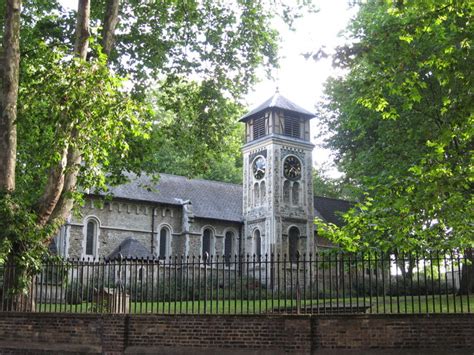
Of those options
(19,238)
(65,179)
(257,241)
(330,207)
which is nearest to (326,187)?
(330,207)

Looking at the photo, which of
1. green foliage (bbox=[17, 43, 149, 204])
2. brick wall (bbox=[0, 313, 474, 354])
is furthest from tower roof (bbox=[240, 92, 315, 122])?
brick wall (bbox=[0, 313, 474, 354])

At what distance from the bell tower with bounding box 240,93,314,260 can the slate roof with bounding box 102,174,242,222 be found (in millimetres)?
1617

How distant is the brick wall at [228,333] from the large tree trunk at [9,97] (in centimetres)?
324

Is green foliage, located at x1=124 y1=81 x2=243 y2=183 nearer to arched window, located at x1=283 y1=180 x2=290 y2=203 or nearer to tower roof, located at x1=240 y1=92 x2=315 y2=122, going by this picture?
arched window, located at x1=283 y1=180 x2=290 y2=203

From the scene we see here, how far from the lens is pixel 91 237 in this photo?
34000 millimetres

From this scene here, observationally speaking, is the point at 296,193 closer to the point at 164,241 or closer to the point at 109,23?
the point at 164,241

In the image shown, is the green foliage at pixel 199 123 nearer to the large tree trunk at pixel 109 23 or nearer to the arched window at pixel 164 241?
the large tree trunk at pixel 109 23

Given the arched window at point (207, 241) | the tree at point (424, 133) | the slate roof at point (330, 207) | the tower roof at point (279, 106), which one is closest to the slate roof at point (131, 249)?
the arched window at point (207, 241)

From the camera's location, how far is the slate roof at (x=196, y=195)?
118 feet

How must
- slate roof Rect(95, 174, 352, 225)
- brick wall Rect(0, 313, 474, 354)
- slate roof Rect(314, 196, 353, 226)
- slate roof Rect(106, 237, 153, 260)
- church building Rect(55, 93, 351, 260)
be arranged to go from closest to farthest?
brick wall Rect(0, 313, 474, 354) → slate roof Rect(106, 237, 153, 260) → church building Rect(55, 93, 351, 260) → slate roof Rect(95, 174, 352, 225) → slate roof Rect(314, 196, 353, 226)

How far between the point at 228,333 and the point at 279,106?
92.2 ft

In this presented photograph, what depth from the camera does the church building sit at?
3497cm

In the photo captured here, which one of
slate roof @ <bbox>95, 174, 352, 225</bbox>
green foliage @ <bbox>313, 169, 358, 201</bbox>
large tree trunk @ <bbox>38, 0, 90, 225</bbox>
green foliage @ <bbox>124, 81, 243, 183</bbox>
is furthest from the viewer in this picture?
green foliage @ <bbox>313, 169, 358, 201</bbox>

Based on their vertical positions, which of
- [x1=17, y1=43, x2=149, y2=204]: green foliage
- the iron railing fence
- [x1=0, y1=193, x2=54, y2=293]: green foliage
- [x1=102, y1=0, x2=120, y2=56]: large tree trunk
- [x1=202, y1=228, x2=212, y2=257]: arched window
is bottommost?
the iron railing fence
